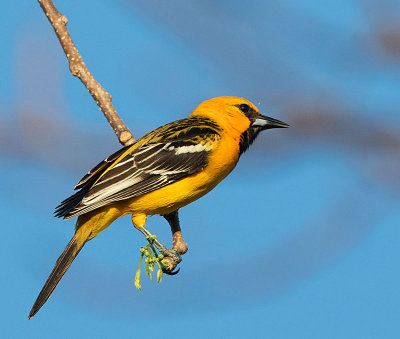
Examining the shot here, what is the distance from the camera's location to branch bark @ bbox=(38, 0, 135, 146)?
3.93 m

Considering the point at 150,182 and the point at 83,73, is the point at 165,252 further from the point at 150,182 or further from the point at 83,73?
the point at 83,73

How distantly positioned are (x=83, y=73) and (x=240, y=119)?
153 cm

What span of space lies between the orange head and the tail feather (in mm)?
1625

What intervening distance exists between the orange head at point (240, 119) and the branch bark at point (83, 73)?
2.92 feet

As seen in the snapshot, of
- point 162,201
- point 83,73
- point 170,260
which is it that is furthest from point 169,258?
point 83,73

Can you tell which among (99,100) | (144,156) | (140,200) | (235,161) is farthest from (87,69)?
(235,161)

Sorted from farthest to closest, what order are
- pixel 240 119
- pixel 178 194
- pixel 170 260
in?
pixel 240 119 < pixel 178 194 < pixel 170 260

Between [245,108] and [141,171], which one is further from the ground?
[245,108]

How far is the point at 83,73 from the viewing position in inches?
164

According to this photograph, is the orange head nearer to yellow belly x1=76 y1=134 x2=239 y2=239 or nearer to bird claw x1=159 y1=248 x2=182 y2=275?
yellow belly x1=76 y1=134 x2=239 y2=239

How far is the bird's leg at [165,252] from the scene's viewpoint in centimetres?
381

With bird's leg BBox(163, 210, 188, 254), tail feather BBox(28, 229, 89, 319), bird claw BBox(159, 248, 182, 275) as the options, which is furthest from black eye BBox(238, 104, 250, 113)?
tail feather BBox(28, 229, 89, 319)

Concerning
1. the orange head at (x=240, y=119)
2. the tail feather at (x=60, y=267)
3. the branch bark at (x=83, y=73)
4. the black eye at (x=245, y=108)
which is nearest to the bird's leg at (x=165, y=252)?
the tail feather at (x=60, y=267)

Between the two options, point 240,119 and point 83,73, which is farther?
point 240,119
